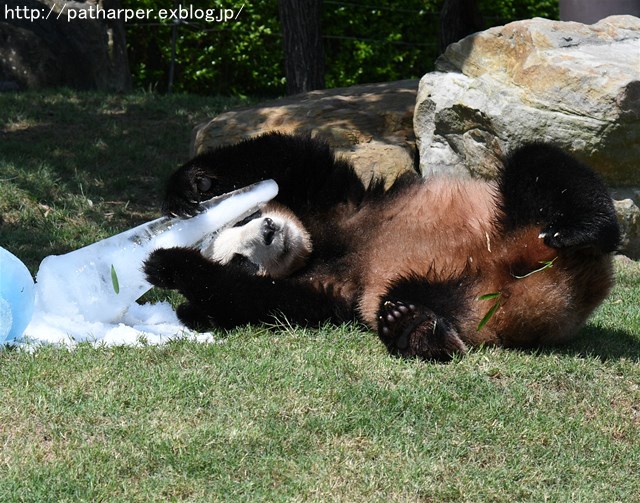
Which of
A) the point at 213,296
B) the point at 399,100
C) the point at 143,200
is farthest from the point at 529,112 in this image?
the point at 143,200

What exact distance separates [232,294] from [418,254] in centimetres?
97

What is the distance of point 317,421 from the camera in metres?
3.67

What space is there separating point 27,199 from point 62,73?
4753 mm

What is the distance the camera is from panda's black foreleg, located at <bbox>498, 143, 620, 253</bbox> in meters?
4.20

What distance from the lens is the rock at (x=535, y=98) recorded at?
21.7 feet

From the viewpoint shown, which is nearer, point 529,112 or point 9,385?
point 9,385

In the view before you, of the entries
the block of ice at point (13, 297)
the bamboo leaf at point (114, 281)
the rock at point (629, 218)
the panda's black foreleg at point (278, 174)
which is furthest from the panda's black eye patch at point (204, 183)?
the rock at point (629, 218)

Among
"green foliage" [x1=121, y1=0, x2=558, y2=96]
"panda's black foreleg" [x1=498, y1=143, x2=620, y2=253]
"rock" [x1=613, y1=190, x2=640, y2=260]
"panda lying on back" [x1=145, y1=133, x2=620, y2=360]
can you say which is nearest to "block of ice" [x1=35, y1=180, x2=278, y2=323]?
"panda lying on back" [x1=145, y1=133, x2=620, y2=360]

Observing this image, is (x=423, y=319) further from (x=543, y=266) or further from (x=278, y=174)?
(x=278, y=174)

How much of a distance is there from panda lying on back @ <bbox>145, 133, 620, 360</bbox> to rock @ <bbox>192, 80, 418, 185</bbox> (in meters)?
2.03

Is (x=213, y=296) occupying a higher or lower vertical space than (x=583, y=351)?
higher

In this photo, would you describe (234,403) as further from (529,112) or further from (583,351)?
(529,112)

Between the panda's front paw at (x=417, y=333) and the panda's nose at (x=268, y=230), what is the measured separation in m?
0.87

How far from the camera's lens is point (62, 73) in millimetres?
12281
